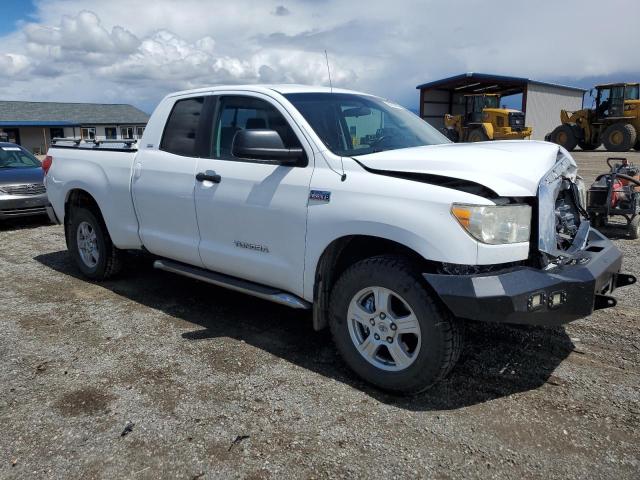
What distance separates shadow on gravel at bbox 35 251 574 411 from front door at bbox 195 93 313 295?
1.77 feet

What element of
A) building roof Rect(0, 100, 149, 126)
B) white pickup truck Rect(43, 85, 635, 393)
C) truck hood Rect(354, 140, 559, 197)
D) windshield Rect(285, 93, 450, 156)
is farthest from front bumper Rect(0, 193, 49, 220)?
building roof Rect(0, 100, 149, 126)

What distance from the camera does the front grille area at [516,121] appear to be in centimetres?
2688

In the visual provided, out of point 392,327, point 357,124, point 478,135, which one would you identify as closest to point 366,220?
point 392,327

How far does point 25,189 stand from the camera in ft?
30.9

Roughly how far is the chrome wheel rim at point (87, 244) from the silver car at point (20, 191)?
406 centimetres

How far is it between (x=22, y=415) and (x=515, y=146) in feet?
11.7

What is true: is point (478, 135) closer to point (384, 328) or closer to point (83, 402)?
point (384, 328)

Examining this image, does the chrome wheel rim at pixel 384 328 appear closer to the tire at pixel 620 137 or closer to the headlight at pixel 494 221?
the headlight at pixel 494 221

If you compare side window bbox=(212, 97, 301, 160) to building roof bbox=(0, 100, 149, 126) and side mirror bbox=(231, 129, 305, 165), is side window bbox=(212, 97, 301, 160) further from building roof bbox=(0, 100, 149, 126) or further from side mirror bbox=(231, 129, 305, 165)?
building roof bbox=(0, 100, 149, 126)

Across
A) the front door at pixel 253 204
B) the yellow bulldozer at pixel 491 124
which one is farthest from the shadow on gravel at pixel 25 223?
the yellow bulldozer at pixel 491 124

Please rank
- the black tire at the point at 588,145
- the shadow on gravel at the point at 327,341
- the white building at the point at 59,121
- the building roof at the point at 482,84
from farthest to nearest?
the white building at the point at 59,121
the building roof at the point at 482,84
the black tire at the point at 588,145
the shadow on gravel at the point at 327,341

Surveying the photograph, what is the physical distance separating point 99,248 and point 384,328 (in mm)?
3595

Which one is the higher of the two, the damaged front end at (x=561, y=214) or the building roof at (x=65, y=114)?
the building roof at (x=65, y=114)

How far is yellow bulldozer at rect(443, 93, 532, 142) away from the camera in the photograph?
2636cm
